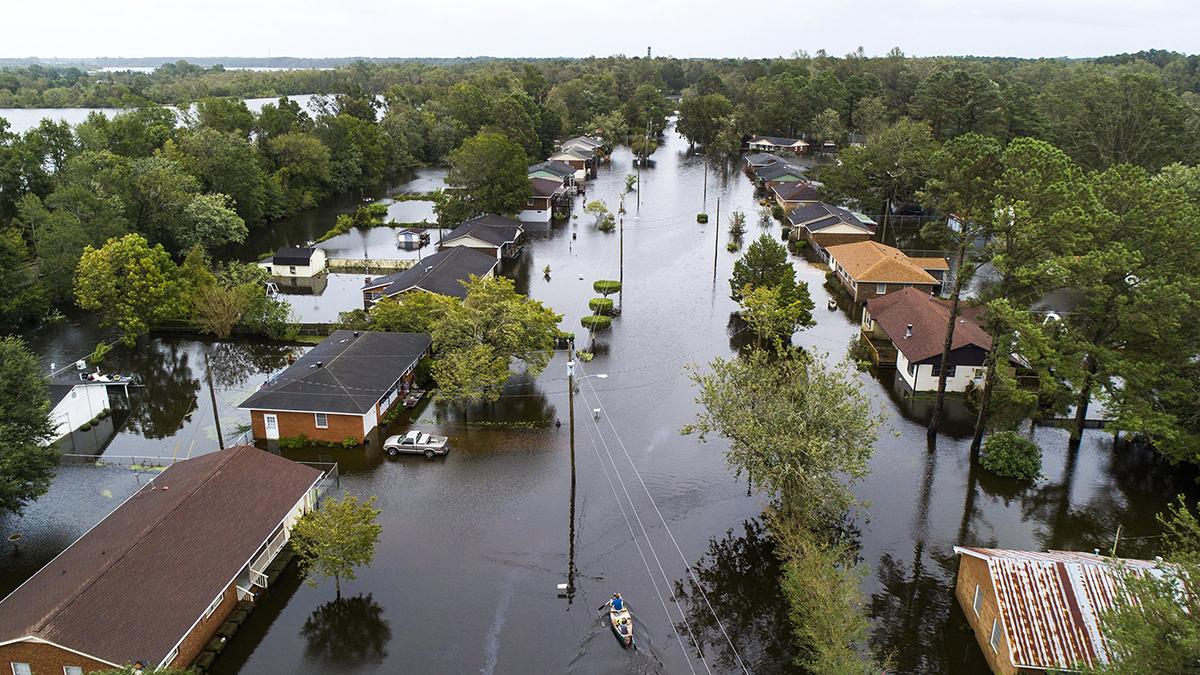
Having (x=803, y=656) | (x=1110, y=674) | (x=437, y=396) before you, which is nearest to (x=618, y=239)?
(x=437, y=396)

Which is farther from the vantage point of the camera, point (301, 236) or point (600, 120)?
point (600, 120)

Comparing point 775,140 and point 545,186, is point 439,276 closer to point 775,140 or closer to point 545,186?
point 545,186

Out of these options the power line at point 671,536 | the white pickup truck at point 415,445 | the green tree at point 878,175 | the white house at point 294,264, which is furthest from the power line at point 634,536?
the green tree at point 878,175

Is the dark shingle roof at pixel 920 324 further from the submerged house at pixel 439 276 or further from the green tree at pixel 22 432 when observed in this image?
the green tree at pixel 22 432

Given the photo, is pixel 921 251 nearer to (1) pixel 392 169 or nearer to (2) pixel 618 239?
(2) pixel 618 239

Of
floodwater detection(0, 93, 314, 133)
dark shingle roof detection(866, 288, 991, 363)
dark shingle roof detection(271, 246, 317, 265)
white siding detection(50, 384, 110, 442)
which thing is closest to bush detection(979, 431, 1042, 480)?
dark shingle roof detection(866, 288, 991, 363)

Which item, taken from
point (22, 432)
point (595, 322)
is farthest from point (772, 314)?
point (22, 432)
